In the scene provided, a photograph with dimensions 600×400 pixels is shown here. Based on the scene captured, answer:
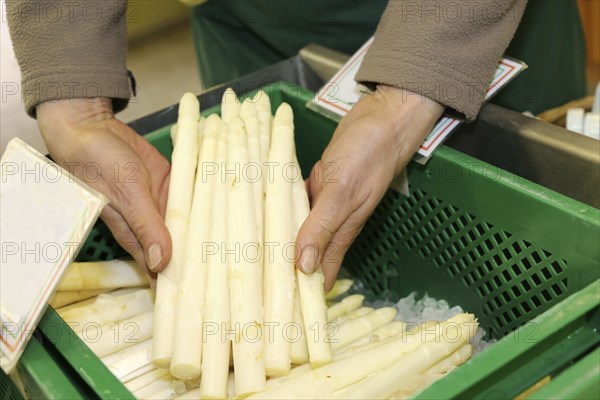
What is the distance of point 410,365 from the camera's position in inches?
30.6

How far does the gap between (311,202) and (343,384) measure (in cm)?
29

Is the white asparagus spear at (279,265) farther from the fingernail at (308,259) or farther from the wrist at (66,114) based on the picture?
the wrist at (66,114)

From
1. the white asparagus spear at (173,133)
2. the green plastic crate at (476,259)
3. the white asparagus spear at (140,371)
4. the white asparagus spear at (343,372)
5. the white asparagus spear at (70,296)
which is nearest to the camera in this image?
the green plastic crate at (476,259)

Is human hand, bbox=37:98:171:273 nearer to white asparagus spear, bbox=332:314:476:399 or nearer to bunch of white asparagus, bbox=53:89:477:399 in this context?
bunch of white asparagus, bbox=53:89:477:399

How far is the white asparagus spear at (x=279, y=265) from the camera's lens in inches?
30.4

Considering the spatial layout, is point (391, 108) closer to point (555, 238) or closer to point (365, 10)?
point (555, 238)

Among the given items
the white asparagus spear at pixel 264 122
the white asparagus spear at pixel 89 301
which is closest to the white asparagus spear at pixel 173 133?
the white asparagus spear at pixel 264 122

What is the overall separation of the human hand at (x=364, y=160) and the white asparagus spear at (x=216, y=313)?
0.12m

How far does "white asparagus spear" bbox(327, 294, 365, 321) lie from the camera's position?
0.95m

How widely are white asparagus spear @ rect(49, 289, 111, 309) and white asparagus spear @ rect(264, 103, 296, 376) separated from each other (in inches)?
11.6

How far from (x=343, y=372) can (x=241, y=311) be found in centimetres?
14

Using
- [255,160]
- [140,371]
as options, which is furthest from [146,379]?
[255,160]

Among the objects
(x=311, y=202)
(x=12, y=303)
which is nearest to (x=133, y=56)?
(x=311, y=202)

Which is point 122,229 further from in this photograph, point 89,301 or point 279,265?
point 279,265
